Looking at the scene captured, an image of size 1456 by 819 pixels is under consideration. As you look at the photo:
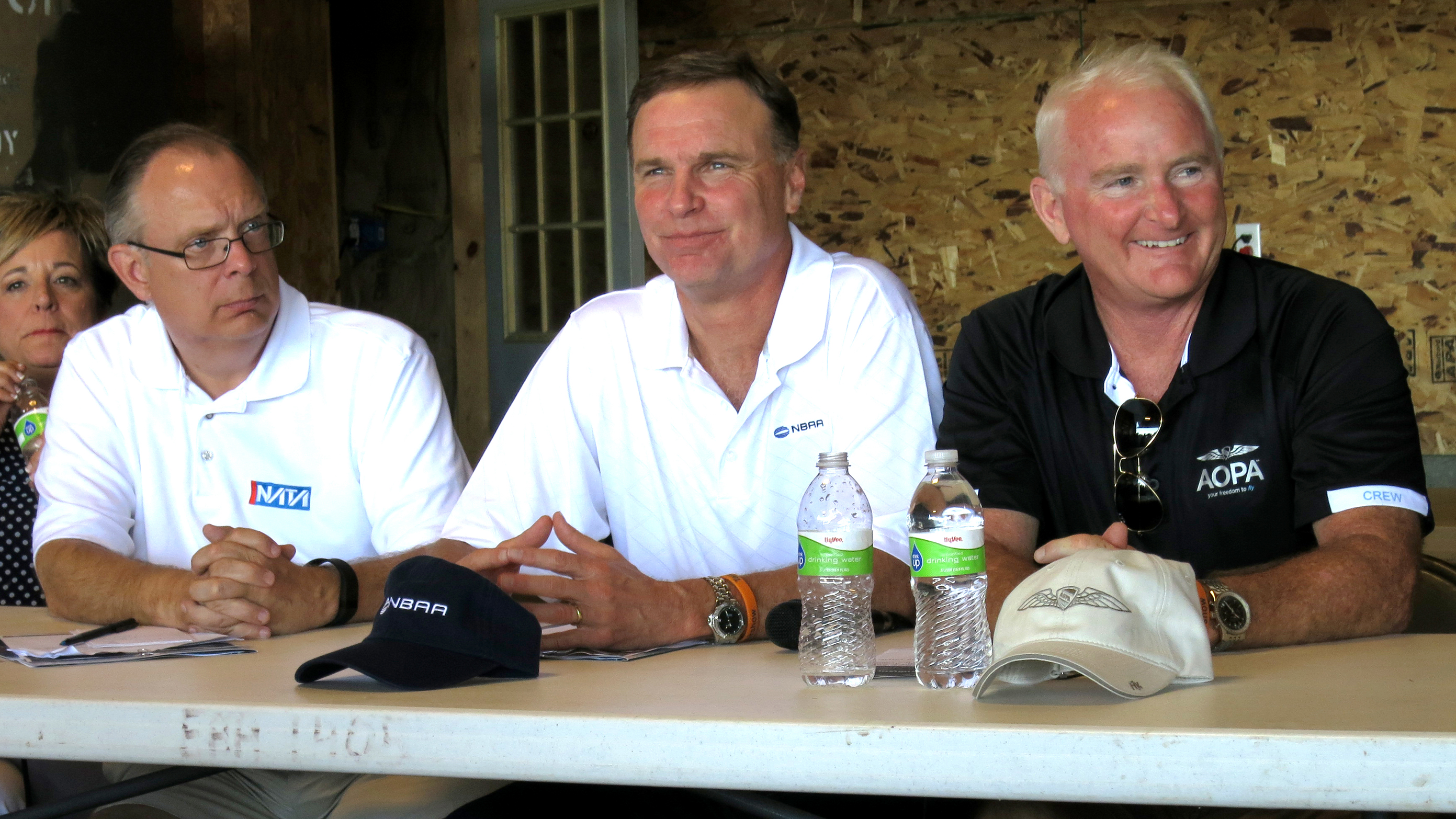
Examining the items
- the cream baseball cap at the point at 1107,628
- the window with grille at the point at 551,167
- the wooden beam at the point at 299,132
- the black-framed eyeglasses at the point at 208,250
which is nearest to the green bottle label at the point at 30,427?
the black-framed eyeglasses at the point at 208,250

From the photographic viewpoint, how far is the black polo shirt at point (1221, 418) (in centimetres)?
169

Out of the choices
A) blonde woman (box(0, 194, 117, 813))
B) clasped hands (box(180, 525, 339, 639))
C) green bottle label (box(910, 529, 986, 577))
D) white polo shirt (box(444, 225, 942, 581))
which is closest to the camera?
green bottle label (box(910, 529, 986, 577))

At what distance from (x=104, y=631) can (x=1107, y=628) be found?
4.44ft

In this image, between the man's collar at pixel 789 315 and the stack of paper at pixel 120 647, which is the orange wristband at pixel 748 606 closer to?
the man's collar at pixel 789 315

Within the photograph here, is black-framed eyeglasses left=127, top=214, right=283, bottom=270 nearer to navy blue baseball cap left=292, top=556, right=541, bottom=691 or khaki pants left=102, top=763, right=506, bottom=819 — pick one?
khaki pants left=102, top=763, right=506, bottom=819

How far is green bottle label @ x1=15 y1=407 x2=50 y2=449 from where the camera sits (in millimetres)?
2473

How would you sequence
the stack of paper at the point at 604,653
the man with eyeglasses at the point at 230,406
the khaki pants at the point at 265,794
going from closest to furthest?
the stack of paper at the point at 604,653, the khaki pants at the point at 265,794, the man with eyeglasses at the point at 230,406

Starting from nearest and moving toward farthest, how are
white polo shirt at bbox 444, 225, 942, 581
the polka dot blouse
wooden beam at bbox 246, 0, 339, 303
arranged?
white polo shirt at bbox 444, 225, 942, 581 → the polka dot blouse → wooden beam at bbox 246, 0, 339, 303

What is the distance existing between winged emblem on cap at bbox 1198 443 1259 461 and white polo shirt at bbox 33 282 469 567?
123cm

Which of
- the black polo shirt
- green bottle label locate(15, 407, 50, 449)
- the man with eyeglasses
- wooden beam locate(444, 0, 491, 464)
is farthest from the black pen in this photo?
wooden beam locate(444, 0, 491, 464)

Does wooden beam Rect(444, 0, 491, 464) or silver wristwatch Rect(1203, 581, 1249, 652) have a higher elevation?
wooden beam Rect(444, 0, 491, 464)

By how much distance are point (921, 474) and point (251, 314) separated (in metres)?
1.20

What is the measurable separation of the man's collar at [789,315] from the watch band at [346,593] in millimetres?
600

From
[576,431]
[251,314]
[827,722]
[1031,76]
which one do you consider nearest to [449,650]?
[827,722]
